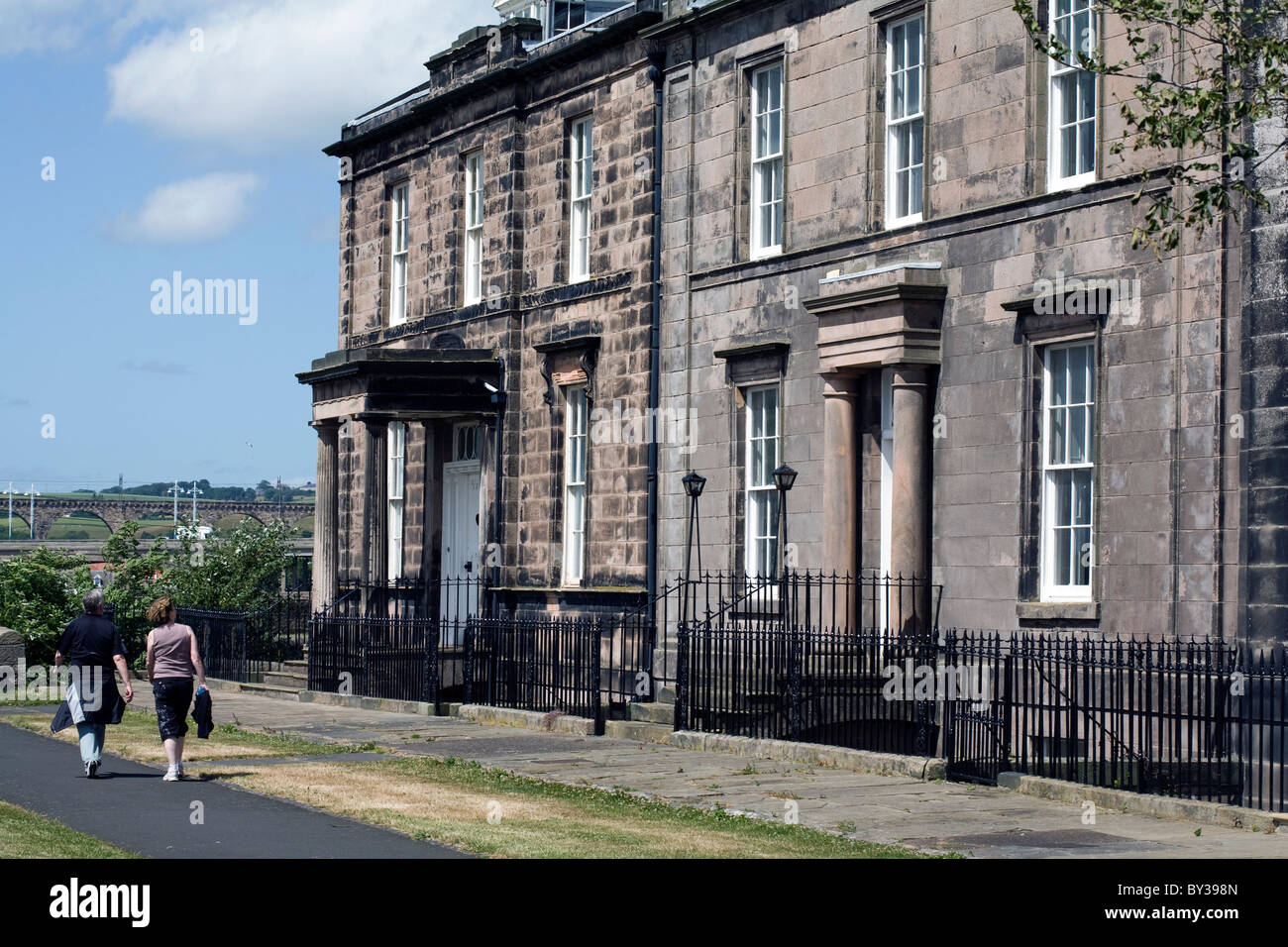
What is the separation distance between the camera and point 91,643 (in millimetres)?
17172

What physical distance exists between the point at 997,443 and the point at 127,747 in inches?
Result: 384

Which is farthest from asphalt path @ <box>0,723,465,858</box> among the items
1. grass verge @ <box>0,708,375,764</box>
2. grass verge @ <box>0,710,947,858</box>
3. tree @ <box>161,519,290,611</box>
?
tree @ <box>161,519,290,611</box>

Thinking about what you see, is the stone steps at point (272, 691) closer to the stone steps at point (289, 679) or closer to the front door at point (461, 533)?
the stone steps at point (289, 679)

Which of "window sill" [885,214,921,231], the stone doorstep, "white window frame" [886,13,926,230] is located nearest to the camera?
the stone doorstep

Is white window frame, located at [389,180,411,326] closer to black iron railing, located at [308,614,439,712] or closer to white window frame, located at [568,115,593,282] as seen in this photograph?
white window frame, located at [568,115,593,282]

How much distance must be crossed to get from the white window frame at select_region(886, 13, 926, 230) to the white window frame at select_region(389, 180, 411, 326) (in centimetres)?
1308

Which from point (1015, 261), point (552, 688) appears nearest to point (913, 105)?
point (1015, 261)

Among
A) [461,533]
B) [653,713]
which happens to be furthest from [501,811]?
[461,533]

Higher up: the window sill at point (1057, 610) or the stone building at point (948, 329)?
the stone building at point (948, 329)

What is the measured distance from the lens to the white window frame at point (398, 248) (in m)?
33.0

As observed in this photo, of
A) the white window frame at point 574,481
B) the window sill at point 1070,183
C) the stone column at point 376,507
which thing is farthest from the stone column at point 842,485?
the stone column at point 376,507

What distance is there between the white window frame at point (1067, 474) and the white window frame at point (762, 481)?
4726 mm

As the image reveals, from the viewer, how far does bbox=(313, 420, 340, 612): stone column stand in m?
31.0

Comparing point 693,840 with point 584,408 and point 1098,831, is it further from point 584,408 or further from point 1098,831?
point 584,408
